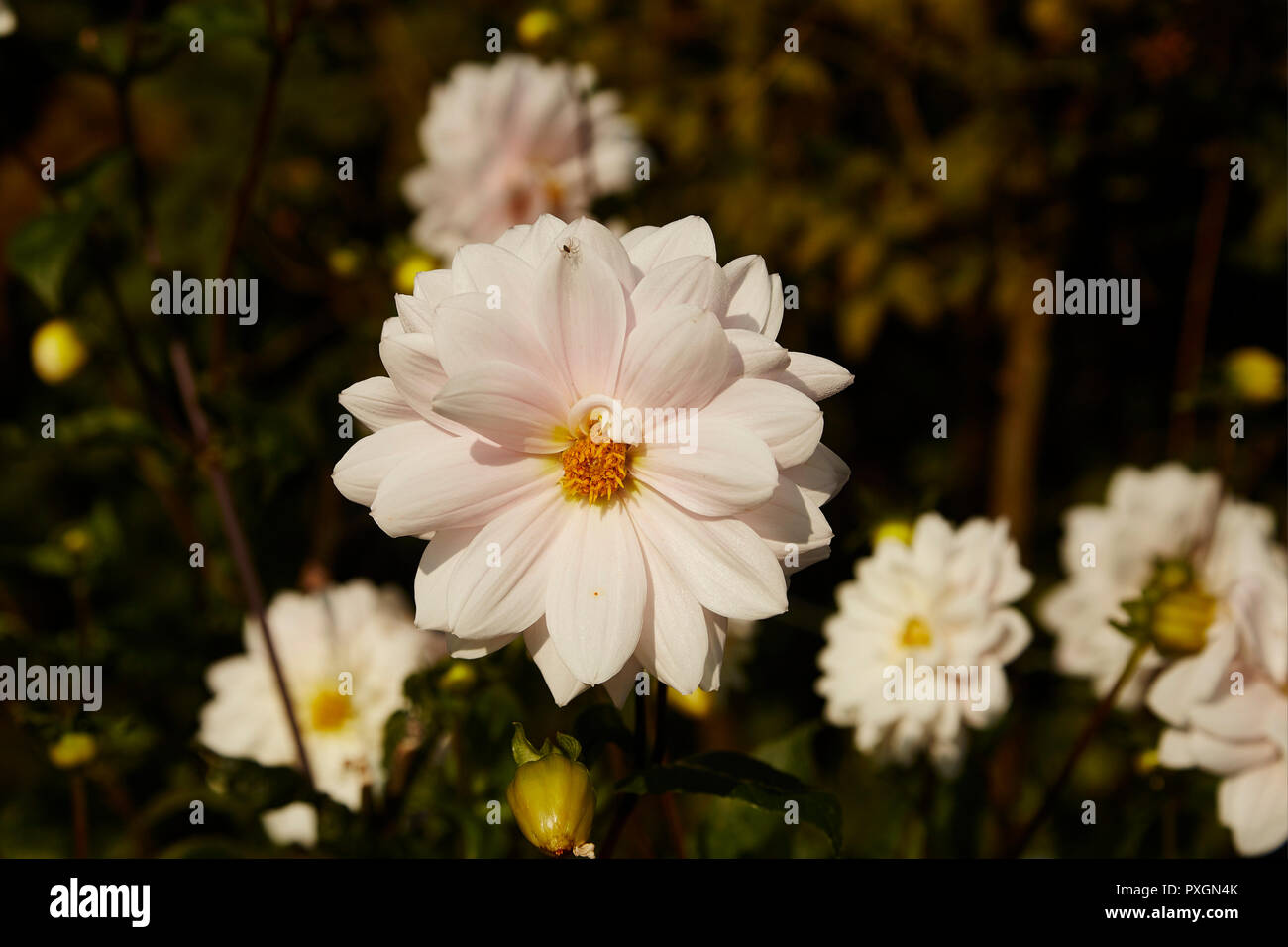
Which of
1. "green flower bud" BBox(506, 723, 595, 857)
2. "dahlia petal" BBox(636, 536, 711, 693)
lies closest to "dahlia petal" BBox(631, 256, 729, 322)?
"dahlia petal" BBox(636, 536, 711, 693)

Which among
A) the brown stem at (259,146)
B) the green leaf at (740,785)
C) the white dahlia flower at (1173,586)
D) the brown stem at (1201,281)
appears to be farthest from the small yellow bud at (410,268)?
the brown stem at (1201,281)

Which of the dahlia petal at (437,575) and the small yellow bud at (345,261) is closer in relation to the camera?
the dahlia petal at (437,575)

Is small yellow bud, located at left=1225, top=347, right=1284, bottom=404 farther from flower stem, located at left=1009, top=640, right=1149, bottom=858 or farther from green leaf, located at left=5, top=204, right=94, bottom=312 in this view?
green leaf, located at left=5, top=204, right=94, bottom=312

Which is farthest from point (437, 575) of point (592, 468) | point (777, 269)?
point (777, 269)

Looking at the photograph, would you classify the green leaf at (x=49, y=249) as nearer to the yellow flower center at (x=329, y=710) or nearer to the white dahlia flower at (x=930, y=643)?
the yellow flower center at (x=329, y=710)

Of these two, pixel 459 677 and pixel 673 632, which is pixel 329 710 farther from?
pixel 673 632

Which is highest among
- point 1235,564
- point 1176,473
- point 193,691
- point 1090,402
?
point 1090,402

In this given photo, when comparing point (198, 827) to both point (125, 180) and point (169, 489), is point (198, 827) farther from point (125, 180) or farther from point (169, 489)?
point (125, 180)
